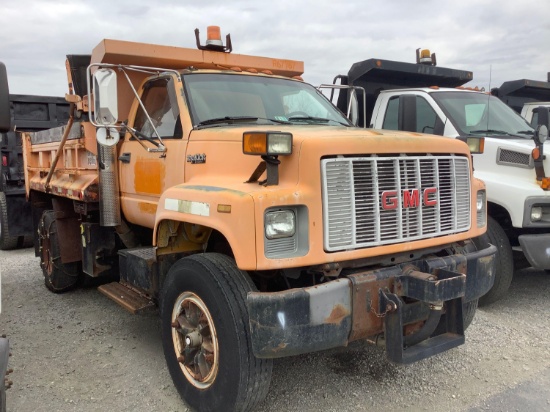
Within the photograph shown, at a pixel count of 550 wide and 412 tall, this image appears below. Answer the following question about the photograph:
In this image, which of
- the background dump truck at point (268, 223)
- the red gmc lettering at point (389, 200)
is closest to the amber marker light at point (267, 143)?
the background dump truck at point (268, 223)

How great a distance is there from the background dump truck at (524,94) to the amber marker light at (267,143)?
23.4 feet

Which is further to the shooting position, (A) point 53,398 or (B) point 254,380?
(A) point 53,398

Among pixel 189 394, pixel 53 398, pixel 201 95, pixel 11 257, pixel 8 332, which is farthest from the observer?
pixel 11 257

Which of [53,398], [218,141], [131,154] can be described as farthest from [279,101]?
[53,398]

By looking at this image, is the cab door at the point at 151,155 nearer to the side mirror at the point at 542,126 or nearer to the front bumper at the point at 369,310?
the front bumper at the point at 369,310

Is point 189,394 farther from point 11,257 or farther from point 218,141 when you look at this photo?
point 11,257

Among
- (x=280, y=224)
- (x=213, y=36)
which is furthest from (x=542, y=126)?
(x=280, y=224)

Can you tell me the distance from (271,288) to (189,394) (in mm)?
880

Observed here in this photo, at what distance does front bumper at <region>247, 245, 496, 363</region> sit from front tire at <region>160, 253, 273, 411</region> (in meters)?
0.17

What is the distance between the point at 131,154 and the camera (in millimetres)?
4555

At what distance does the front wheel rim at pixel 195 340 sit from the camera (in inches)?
126

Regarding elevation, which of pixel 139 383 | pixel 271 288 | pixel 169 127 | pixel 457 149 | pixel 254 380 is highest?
pixel 169 127

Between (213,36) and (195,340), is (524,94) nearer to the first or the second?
(213,36)

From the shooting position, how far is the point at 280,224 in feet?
9.39
